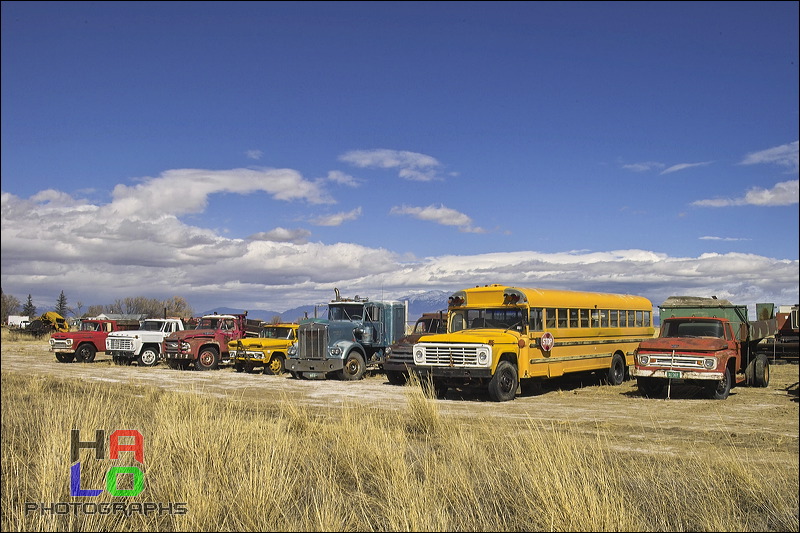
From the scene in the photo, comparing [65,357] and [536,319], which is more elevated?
[536,319]

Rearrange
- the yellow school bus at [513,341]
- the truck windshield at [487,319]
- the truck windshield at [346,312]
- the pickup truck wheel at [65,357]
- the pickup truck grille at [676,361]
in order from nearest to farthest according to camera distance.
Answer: the pickup truck grille at [676,361] < the yellow school bus at [513,341] < the truck windshield at [487,319] < the truck windshield at [346,312] < the pickup truck wheel at [65,357]

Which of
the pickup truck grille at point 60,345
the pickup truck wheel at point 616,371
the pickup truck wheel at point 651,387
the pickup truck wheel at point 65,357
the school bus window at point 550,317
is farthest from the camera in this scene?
the pickup truck wheel at point 65,357

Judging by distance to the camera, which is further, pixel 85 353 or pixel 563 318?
pixel 85 353

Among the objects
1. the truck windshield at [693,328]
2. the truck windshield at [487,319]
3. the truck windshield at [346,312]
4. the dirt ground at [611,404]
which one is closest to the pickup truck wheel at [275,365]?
the dirt ground at [611,404]

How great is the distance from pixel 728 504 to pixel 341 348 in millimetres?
16084

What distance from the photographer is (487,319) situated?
16.4 meters

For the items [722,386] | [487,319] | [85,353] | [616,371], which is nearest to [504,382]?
[487,319]

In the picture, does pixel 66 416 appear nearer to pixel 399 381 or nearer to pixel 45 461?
pixel 45 461

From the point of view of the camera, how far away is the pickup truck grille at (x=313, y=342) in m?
21.3

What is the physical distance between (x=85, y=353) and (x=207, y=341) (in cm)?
681

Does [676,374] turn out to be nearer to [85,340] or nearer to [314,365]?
[314,365]

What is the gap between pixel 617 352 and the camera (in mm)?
19719

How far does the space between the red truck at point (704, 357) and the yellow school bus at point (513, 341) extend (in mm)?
1989

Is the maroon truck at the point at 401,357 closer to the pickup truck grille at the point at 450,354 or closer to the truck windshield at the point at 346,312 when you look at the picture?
the truck windshield at the point at 346,312
